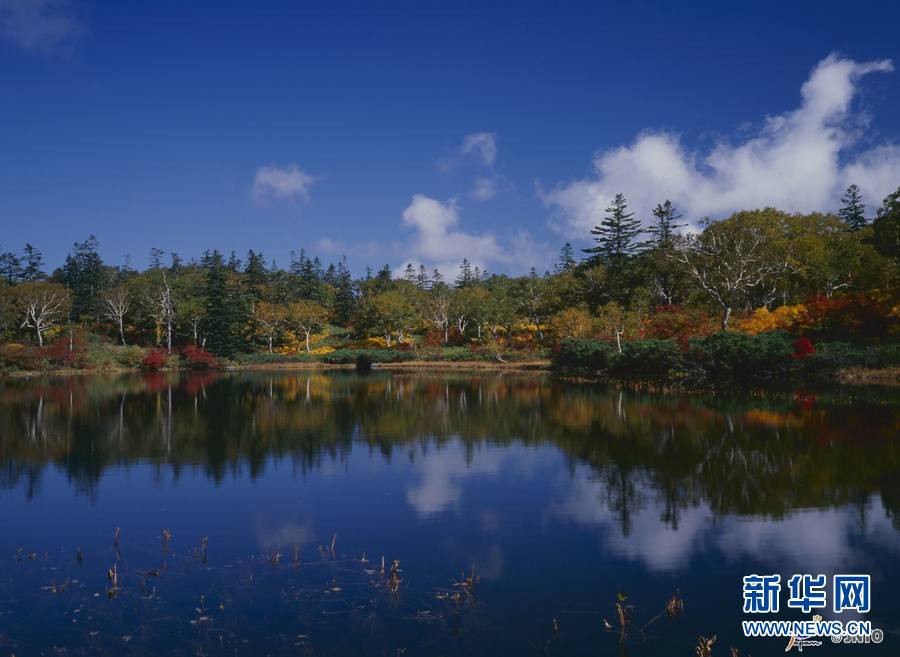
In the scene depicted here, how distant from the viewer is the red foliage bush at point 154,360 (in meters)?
47.1

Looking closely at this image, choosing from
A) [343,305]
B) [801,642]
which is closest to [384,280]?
[343,305]

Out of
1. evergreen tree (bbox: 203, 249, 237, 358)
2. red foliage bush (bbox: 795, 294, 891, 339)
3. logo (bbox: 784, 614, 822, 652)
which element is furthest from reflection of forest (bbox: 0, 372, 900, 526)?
evergreen tree (bbox: 203, 249, 237, 358)

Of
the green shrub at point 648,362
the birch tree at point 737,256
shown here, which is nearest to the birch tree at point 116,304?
the green shrub at point 648,362

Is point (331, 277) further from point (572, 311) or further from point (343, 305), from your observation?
point (572, 311)

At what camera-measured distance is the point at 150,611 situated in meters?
6.11

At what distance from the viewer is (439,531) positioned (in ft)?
27.3

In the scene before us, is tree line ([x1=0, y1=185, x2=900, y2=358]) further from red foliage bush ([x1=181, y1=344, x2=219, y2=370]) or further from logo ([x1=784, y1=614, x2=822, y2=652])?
logo ([x1=784, y1=614, x2=822, y2=652])

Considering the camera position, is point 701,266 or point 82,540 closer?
point 82,540

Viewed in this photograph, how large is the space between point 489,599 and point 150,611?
10.5 ft

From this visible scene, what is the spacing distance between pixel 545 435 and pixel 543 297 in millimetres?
34597

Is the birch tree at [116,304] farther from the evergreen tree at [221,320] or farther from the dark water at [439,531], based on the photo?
the dark water at [439,531]

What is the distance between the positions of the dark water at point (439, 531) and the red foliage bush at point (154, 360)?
31621 millimetres

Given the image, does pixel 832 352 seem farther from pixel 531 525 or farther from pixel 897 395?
pixel 531 525

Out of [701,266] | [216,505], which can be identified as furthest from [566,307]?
[216,505]
